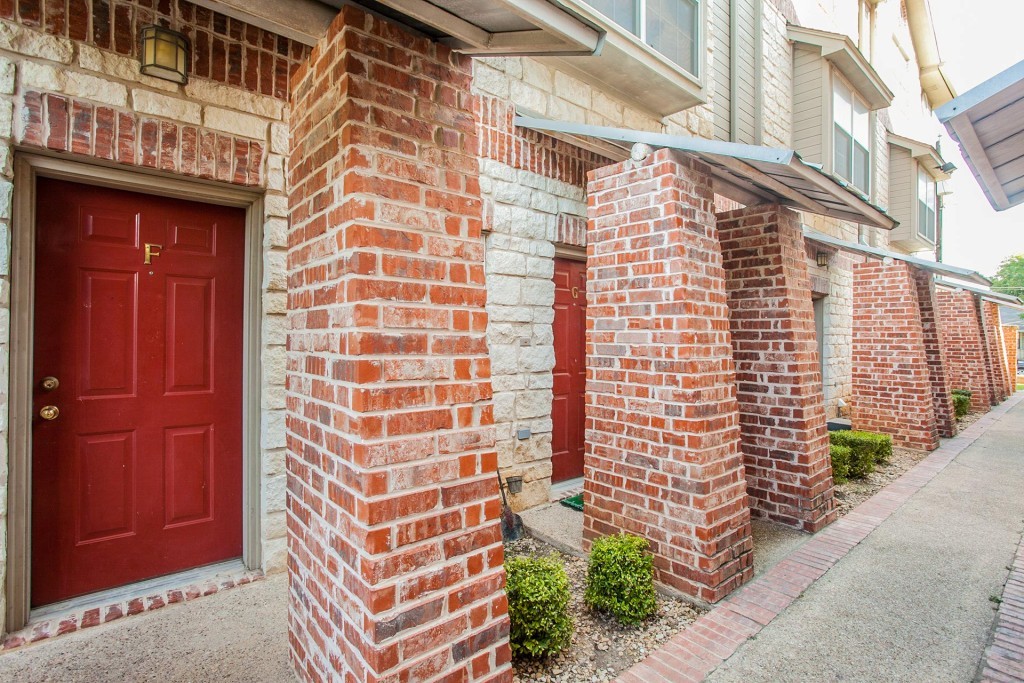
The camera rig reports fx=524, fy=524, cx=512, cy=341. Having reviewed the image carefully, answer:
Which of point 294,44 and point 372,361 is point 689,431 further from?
point 294,44

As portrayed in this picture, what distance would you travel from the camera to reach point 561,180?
15.3 feet

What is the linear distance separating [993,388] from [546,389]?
1208 centimetres

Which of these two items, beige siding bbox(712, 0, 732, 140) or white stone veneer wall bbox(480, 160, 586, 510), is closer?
white stone veneer wall bbox(480, 160, 586, 510)

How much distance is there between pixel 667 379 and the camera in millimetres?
3115

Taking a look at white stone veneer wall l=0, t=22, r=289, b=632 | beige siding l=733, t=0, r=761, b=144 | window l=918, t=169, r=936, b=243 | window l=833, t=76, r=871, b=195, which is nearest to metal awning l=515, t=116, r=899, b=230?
white stone veneer wall l=0, t=22, r=289, b=632

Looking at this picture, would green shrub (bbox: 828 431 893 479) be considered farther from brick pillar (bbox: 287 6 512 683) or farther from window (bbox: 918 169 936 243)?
window (bbox: 918 169 936 243)

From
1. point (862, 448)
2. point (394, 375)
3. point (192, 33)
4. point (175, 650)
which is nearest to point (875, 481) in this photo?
point (862, 448)

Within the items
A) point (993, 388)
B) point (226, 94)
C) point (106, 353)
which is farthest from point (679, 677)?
point (993, 388)

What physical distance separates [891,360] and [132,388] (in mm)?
8416

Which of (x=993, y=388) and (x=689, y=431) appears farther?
(x=993, y=388)

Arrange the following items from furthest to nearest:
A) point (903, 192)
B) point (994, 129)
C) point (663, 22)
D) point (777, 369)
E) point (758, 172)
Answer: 1. point (903, 192)
2. point (663, 22)
3. point (777, 369)
4. point (758, 172)
5. point (994, 129)

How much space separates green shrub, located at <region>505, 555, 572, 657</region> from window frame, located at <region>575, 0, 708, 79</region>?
460 centimetres

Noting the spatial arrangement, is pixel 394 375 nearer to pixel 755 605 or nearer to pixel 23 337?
pixel 23 337

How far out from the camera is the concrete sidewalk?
245 centimetres
